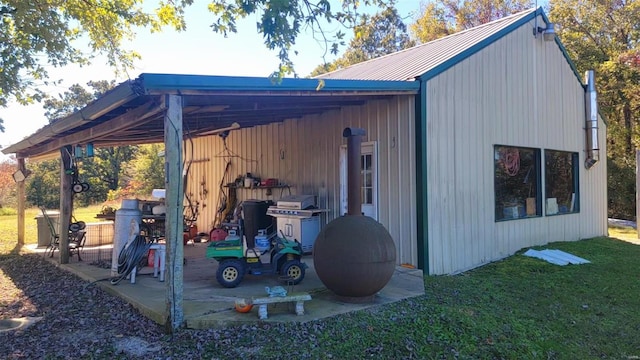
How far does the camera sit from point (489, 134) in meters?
7.77

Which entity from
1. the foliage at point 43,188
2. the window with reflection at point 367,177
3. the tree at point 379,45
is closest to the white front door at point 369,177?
the window with reflection at point 367,177

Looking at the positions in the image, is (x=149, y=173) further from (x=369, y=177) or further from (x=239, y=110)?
(x=369, y=177)

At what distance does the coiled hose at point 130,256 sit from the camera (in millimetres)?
5996

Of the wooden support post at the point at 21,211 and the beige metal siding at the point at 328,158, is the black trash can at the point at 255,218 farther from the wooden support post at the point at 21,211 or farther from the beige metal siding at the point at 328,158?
the wooden support post at the point at 21,211

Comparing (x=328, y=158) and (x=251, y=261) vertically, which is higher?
(x=328, y=158)

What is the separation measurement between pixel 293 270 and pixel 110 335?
2212 millimetres

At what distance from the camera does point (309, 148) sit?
851 centimetres

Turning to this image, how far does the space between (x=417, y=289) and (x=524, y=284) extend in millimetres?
1855

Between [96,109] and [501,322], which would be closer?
A: [501,322]

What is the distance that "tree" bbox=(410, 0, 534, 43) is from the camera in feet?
71.7

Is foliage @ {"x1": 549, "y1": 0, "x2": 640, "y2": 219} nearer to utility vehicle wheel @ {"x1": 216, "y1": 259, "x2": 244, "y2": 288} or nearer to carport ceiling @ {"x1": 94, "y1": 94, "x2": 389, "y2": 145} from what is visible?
carport ceiling @ {"x1": 94, "y1": 94, "x2": 389, "y2": 145}

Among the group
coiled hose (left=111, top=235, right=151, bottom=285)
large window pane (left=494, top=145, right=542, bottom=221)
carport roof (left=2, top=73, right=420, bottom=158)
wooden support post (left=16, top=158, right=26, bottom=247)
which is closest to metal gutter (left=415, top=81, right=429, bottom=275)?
carport roof (left=2, top=73, right=420, bottom=158)

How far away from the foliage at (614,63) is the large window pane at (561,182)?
9.39 metres

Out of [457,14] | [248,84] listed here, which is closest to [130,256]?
[248,84]
